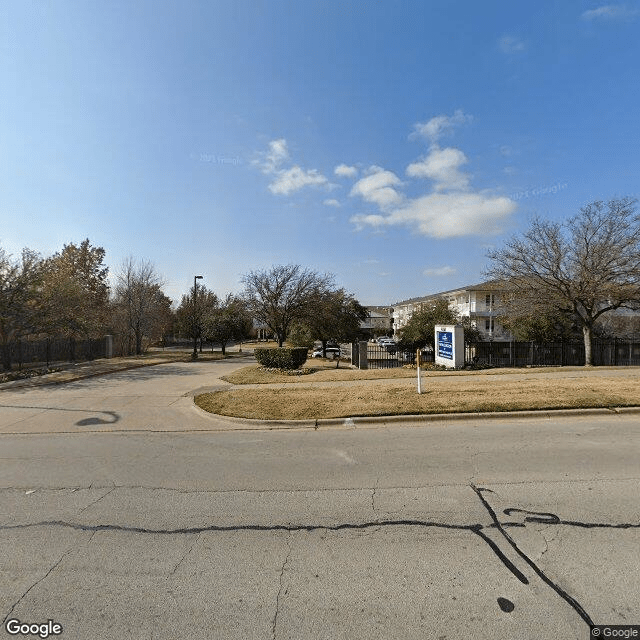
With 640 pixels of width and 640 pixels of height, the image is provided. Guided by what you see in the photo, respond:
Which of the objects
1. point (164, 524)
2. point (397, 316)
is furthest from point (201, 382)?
point (397, 316)

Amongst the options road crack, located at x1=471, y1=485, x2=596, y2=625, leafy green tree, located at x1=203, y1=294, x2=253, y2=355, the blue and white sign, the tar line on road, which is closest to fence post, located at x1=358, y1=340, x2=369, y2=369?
the blue and white sign

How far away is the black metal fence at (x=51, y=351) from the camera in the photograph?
83.0 feet

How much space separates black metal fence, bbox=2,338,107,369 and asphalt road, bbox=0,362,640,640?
23.4m

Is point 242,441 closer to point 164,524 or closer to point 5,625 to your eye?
point 164,524

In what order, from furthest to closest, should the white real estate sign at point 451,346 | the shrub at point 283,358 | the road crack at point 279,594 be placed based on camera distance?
the shrub at point 283,358 < the white real estate sign at point 451,346 < the road crack at point 279,594

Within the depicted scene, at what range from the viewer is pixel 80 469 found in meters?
5.66

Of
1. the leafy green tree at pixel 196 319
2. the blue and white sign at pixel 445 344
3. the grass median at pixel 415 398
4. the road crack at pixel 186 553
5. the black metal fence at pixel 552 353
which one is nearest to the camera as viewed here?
the road crack at pixel 186 553

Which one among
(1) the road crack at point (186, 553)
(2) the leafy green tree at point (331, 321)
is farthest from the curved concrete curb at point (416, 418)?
(2) the leafy green tree at point (331, 321)

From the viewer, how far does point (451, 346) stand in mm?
19234

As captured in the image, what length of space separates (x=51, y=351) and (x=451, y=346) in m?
27.6

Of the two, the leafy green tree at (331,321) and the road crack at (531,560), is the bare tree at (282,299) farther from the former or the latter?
the road crack at (531,560)

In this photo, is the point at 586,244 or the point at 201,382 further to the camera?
the point at 586,244

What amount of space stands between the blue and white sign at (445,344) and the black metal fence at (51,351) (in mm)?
23844

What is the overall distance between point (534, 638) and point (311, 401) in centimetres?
782
